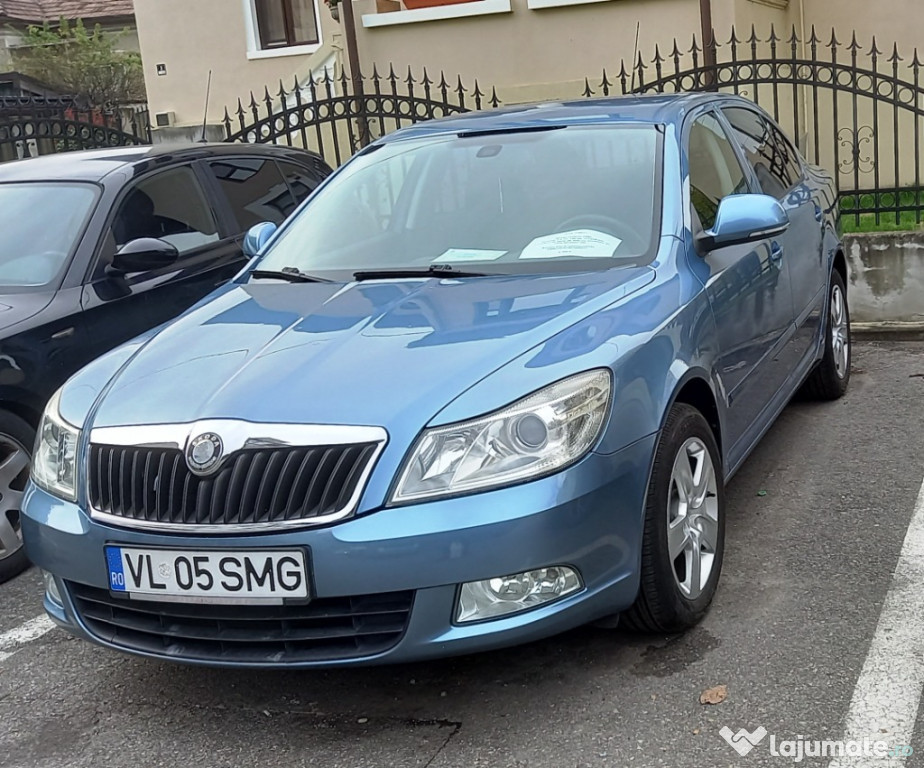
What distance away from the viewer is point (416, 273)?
4.02 m

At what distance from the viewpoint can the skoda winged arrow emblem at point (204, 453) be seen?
2967 mm

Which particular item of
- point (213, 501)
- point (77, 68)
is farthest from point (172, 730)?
point (77, 68)

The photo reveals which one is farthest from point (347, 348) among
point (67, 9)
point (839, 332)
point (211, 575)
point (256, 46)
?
point (67, 9)

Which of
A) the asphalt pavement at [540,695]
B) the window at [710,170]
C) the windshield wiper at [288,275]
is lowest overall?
the asphalt pavement at [540,695]

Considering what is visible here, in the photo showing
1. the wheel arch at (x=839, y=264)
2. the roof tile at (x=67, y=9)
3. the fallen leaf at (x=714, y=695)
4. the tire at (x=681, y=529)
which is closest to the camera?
the fallen leaf at (x=714, y=695)

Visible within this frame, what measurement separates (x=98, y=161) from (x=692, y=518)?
364 cm

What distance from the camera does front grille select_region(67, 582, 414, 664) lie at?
9.67 ft

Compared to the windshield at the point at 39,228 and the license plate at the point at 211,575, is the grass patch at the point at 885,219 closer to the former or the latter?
the windshield at the point at 39,228

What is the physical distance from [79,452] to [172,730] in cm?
84

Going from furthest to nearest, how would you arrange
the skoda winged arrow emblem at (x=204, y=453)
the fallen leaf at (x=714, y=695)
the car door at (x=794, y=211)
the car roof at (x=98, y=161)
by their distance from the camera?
the car roof at (x=98, y=161)
the car door at (x=794, y=211)
the fallen leaf at (x=714, y=695)
the skoda winged arrow emblem at (x=204, y=453)

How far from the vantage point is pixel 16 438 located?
4.62 meters

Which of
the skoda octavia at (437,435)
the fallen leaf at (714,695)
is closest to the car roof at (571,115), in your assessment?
the skoda octavia at (437,435)

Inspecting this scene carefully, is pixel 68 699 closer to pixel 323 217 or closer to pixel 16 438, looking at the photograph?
pixel 16 438

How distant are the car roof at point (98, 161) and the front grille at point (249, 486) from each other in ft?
9.34
